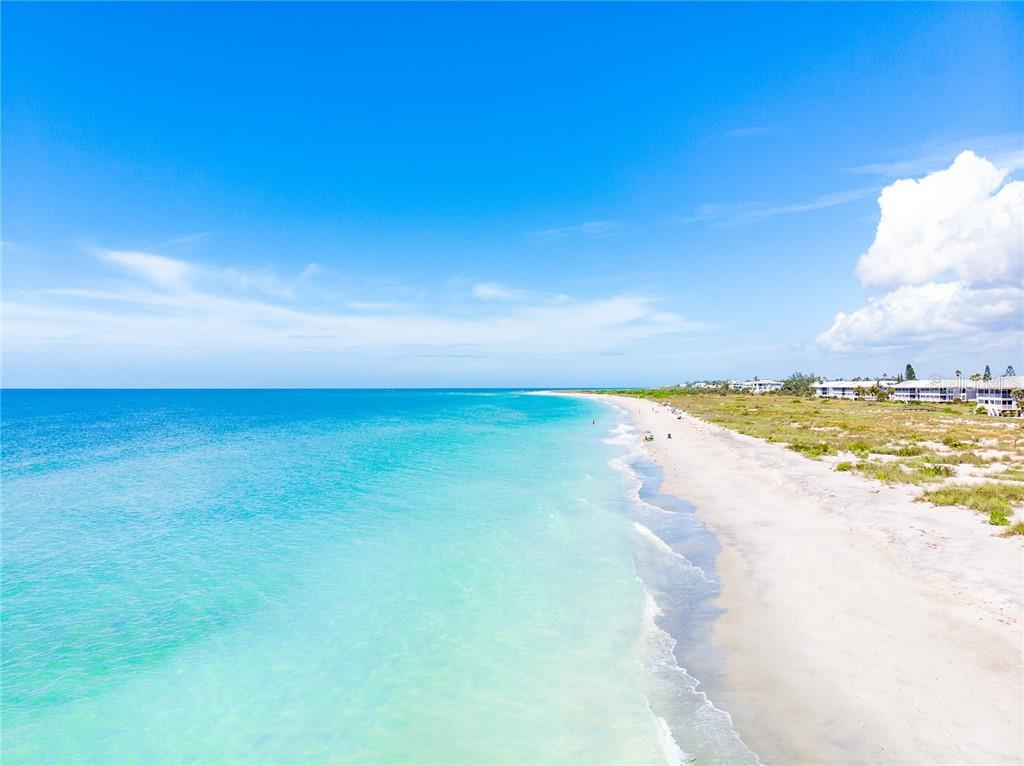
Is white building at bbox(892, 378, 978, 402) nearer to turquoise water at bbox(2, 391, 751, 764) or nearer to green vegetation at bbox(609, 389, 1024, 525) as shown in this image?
green vegetation at bbox(609, 389, 1024, 525)

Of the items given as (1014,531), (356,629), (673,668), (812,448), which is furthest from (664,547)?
(812,448)

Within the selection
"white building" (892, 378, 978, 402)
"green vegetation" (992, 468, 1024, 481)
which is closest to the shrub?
"green vegetation" (992, 468, 1024, 481)

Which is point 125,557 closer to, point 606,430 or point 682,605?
point 682,605

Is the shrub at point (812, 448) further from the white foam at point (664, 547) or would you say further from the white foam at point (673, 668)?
the white foam at point (673, 668)

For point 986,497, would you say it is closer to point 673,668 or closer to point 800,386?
point 673,668

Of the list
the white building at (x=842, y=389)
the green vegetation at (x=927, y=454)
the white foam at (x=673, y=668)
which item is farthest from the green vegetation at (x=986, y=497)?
the white building at (x=842, y=389)

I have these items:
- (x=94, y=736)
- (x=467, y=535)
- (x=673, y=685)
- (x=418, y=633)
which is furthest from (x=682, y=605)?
(x=94, y=736)
